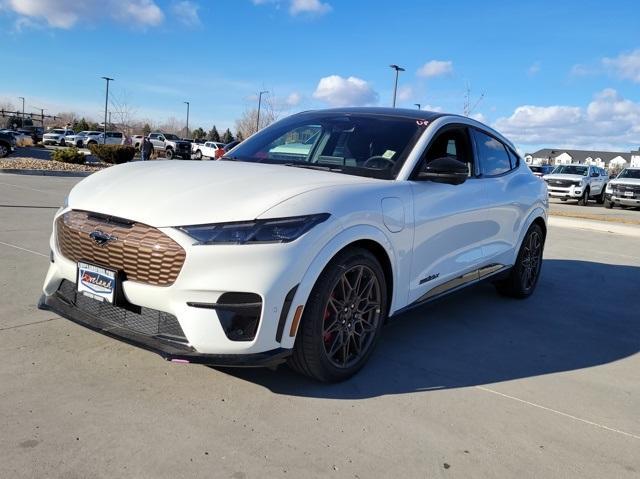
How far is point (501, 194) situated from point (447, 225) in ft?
3.89

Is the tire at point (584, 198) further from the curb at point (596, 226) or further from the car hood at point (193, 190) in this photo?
the car hood at point (193, 190)

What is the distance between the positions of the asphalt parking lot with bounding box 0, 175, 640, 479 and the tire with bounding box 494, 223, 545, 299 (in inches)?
38.2

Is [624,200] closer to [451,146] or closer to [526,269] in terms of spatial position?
[526,269]

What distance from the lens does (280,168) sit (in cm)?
371

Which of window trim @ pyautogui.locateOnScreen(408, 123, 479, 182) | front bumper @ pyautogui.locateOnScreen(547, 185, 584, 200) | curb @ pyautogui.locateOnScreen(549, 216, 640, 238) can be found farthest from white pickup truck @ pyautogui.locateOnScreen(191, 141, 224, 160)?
window trim @ pyautogui.locateOnScreen(408, 123, 479, 182)

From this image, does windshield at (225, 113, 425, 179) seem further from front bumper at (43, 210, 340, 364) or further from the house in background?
the house in background

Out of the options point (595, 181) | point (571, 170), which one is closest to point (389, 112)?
point (571, 170)

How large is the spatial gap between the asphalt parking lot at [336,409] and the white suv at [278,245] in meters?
0.34

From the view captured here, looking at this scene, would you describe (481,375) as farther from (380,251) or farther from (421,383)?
(380,251)

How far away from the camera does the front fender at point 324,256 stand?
113 inches

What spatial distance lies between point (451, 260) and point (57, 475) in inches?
116

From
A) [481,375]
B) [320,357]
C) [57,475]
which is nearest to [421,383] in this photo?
[481,375]

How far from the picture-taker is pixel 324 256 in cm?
A: 296

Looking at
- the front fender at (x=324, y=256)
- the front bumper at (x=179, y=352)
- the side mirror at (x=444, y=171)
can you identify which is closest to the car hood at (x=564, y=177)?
the side mirror at (x=444, y=171)
